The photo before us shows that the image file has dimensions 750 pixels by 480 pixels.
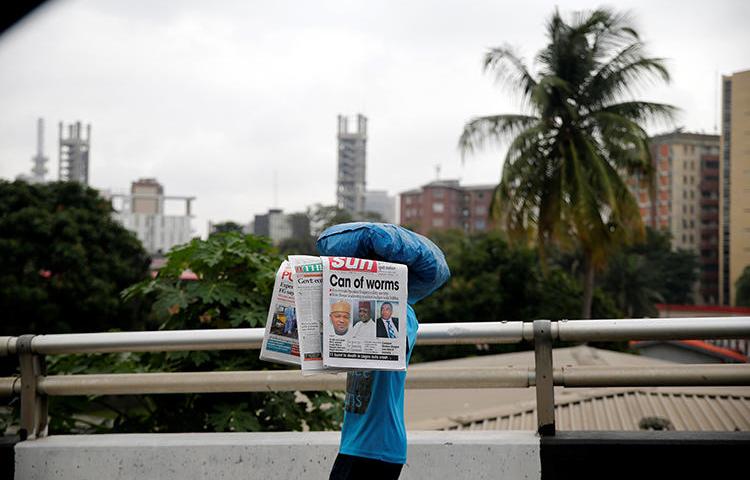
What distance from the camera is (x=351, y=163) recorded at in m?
134

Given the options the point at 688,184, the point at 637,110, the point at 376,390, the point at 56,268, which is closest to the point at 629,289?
the point at 637,110

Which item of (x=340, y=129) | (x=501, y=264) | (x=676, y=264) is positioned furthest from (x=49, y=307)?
(x=340, y=129)

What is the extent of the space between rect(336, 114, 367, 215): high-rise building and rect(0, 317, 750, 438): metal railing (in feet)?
412

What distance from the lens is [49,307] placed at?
102 ft

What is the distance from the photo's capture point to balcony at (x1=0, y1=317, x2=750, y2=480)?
138 inches

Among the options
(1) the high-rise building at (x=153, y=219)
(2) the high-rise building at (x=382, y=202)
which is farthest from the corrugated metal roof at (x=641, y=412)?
(2) the high-rise building at (x=382, y=202)

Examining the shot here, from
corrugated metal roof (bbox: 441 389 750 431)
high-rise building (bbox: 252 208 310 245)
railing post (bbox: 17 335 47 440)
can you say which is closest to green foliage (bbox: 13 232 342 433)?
railing post (bbox: 17 335 47 440)

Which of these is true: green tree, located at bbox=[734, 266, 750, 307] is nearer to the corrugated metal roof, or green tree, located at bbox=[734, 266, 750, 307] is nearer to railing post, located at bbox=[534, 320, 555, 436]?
the corrugated metal roof

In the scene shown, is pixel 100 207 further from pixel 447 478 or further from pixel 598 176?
pixel 447 478

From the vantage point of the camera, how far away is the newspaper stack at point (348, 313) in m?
2.50

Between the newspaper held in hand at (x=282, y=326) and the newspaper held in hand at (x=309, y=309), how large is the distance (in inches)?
4.3

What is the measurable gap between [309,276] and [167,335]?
1.60 m

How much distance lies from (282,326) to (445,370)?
1.36m

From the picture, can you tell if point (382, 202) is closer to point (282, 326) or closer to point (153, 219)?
point (153, 219)
